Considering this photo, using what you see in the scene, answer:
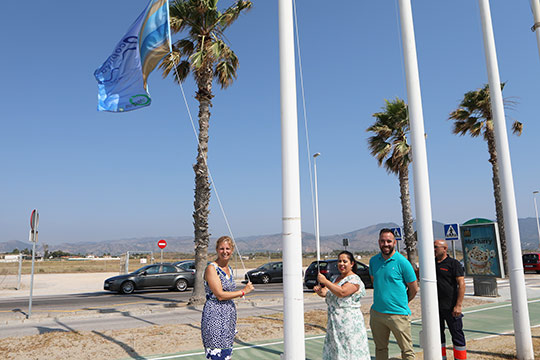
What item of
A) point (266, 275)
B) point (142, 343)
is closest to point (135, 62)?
point (142, 343)

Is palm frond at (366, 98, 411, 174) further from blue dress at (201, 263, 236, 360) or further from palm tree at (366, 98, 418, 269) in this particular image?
blue dress at (201, 263, 236, 360)

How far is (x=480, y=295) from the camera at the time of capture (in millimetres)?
14000

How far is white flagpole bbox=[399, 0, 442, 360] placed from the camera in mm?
4906

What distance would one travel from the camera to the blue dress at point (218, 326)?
3.87 meters

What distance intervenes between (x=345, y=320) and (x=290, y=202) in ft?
5.23

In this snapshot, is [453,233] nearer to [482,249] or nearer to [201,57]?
[482,249]

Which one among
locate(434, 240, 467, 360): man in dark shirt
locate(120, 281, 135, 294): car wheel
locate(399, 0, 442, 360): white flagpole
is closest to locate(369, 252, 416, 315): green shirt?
locate(399, 0, 442, 360): white flagpole

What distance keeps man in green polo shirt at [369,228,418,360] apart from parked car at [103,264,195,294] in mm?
16285

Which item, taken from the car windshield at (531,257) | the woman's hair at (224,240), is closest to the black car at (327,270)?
the woman's hair at (224,240)

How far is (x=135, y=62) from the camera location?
6.98 m

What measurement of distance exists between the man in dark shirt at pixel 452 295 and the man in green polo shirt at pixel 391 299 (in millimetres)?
872

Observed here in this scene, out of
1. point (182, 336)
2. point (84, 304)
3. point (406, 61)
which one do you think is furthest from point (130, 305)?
point (406, 61)

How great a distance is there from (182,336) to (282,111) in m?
5.98

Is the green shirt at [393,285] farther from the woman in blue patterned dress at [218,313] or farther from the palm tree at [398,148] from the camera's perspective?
the palm tree at [398,148]
